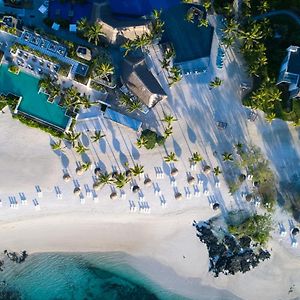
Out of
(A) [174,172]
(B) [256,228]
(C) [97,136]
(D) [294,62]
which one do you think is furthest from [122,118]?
(B) [256,228]

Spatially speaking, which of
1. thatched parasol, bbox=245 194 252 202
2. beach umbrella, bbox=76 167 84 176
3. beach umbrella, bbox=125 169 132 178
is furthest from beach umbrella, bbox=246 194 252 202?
beach umbrella, bbox=76 167 84 176

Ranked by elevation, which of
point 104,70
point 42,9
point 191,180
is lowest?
point 191,180

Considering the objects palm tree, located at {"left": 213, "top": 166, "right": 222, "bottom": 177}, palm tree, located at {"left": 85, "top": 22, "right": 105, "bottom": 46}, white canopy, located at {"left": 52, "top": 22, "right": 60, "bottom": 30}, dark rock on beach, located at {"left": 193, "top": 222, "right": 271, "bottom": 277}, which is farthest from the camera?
dark rock on beach, located at {"left": 193, "top": 222, "right": 271, "bottom": 277}

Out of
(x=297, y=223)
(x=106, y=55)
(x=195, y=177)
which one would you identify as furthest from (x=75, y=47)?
(x=297, y=223)

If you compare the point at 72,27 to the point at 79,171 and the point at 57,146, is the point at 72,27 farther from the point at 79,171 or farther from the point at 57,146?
the point at 79,171

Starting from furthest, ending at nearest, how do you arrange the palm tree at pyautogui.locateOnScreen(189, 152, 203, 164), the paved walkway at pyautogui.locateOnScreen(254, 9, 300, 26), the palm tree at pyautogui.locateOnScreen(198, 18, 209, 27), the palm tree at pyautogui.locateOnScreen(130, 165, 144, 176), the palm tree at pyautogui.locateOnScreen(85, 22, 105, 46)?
the palm tree at pyautogui.locateOnScreen(130, 165, 144, 176)
the palm tree at pyautogui.locateOnScreen(189, 152, 203, 164)
the paved walkway at pyautogui.locateOnScreen(254, 9, 300, 26)
the palm tree at pyautogui.locateOnScreen(198, 18, 209, 27)
the palm tree at pyautogui.locateOnScreen(85, 22, 105, 46)

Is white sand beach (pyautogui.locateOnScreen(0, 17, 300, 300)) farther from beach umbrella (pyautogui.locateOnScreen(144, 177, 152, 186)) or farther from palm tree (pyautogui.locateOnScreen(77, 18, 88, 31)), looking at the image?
palm tree (pyautogui.locateOnScreen(77, 18, 88, 31))

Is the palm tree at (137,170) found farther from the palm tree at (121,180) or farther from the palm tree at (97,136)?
the palm tree at (97,136)
